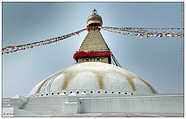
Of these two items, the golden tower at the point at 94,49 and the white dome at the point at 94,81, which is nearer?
the white dome at the point at 94,81

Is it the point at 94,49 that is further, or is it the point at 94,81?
the point at 94,49

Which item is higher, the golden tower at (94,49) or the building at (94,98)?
the golden tower at (94,49)

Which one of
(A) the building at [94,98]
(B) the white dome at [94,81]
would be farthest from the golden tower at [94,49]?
(B) the white dome at [94,81]

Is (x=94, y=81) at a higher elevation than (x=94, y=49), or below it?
below

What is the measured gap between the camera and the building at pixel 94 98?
28.0 ft

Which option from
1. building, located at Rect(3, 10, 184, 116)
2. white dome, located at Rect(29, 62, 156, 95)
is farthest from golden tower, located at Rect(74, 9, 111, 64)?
white dome, located at Rect(29, 62, 156, 95)

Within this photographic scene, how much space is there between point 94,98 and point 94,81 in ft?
5.67

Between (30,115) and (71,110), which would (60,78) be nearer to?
(71,110)

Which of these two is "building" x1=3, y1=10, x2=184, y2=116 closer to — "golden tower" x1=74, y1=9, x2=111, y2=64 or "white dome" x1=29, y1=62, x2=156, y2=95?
"white dome" x1=29, y1=62, x2=156, y2=95

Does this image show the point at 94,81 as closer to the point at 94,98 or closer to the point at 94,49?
the point at 94,98

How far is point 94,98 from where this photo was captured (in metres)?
9.55

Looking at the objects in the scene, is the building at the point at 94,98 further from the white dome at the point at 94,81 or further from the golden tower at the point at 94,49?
the golden tower at the point at 94,49

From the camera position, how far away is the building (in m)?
8.52

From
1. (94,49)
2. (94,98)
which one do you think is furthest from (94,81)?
(94,49)
